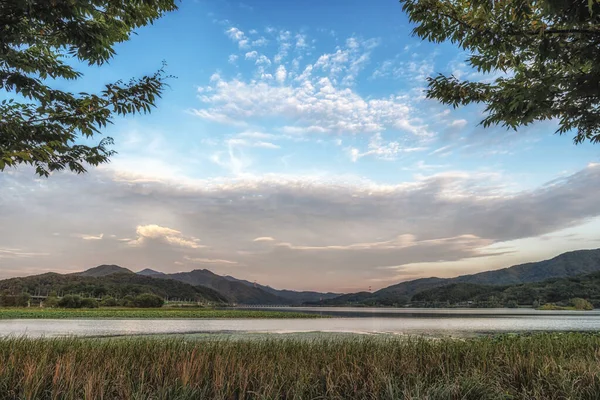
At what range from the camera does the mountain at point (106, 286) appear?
445 feet

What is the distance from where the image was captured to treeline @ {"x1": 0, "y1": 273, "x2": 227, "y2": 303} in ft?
442

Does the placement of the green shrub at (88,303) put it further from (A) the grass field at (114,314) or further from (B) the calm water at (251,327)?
(B) the calm water at (251,327)

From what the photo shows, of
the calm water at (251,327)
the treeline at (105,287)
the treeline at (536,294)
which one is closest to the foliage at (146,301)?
the treeline at (105,287)

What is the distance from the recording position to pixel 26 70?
8062 millimetres

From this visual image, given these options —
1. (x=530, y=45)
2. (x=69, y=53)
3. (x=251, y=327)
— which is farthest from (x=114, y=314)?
(x=530, y=45)

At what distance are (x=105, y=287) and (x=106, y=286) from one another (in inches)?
161

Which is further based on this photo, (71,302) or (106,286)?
(106,286)

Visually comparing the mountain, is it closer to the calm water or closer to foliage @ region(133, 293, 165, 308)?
foliage @ region(133, 293, 165, 308)

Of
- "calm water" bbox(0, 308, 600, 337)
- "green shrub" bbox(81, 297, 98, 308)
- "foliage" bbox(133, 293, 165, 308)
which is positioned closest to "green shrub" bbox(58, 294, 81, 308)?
"green shrub" bbox(81, 297, 98, 308)

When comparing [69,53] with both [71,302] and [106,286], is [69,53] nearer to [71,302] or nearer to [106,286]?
[71,302]

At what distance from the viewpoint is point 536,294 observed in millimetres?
160875

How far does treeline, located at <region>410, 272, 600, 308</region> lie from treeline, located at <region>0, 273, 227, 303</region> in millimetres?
137692

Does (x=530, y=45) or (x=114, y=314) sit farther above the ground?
(x=530, y=45)

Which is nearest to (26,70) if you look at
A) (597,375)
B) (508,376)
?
(508,376)
